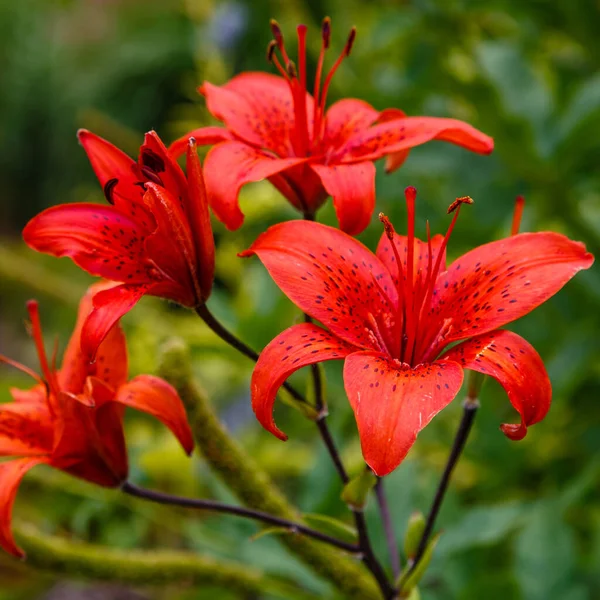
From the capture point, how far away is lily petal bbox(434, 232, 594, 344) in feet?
2.26

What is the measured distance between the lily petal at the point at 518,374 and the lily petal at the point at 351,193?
0.54 feet

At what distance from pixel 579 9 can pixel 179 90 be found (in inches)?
133

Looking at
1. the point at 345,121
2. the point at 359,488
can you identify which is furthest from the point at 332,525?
the point at 345,121

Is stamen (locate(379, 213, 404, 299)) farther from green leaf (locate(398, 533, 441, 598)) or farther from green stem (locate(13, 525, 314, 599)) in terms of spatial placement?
green stem (locate(13, 525, 314, 599))

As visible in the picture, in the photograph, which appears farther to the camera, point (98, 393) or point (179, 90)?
point (179, 90)

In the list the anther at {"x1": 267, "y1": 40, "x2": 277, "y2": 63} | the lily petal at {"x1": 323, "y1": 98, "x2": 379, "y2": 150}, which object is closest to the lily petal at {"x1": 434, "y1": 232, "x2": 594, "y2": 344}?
the lily petal at {"x1": 323, "y1": 98, "x2": 379, "y2": 150}

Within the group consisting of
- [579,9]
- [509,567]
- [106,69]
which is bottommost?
[509,567]

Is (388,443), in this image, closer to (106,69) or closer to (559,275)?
(559,275)

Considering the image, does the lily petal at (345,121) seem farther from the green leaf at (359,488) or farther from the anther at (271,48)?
the green leaf at (359,488)

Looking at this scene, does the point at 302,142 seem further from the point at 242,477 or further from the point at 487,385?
the point at 487,385

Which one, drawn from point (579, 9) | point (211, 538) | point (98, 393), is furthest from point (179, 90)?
point (98, 393)

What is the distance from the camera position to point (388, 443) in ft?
1.90

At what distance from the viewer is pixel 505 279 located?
0.72 m

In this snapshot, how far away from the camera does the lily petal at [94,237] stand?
74 centimetres
